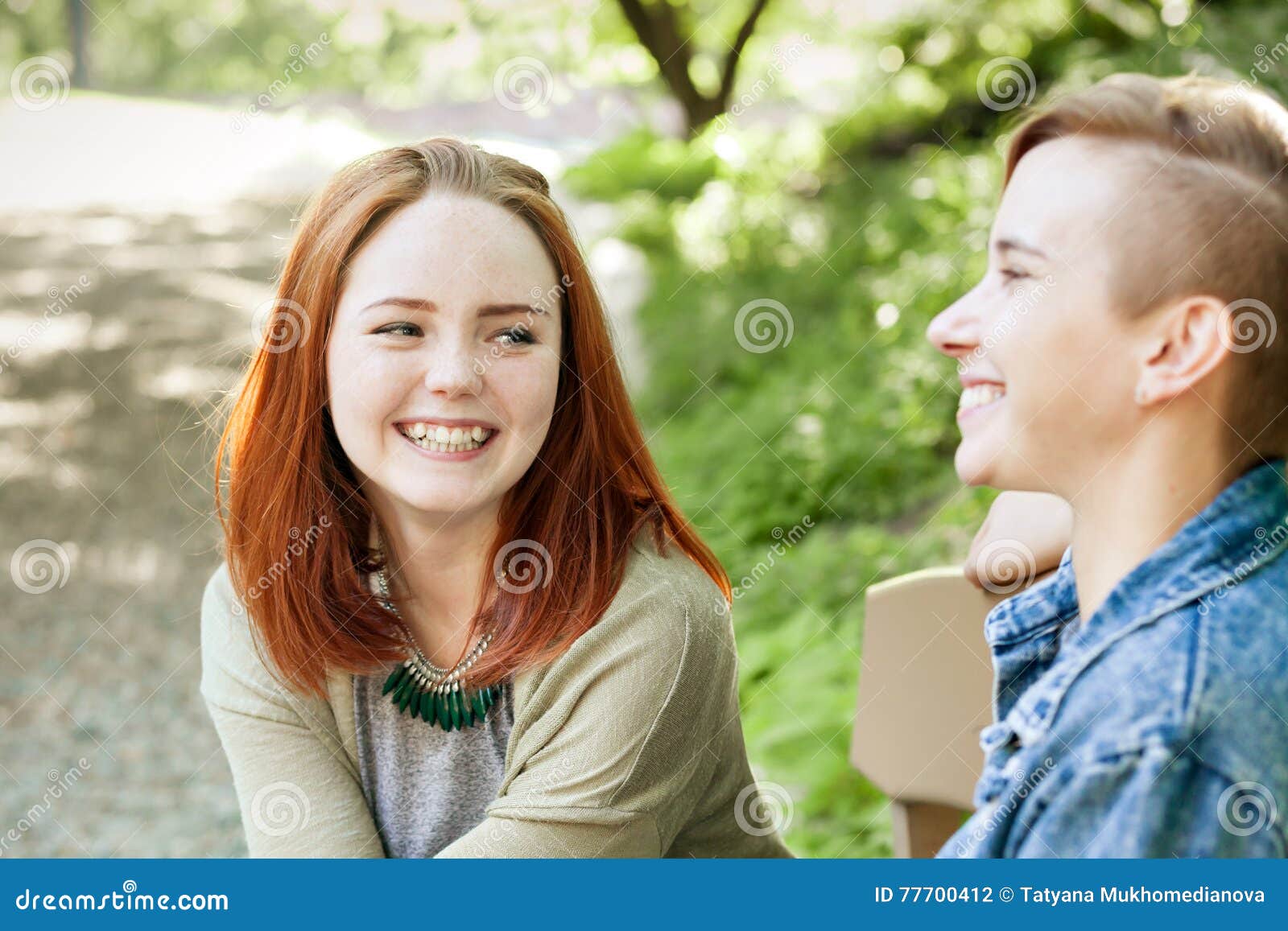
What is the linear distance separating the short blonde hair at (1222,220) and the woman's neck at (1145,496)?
5 cm

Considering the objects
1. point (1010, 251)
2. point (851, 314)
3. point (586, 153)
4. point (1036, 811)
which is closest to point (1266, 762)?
point (1036, 811)

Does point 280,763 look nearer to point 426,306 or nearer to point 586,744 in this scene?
point 586,744

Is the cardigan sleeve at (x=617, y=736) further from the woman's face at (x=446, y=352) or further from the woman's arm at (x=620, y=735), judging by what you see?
the woman's face at (x=446, y=352)

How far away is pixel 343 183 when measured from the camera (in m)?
2.06

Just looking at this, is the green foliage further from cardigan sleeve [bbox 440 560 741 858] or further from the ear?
the ear

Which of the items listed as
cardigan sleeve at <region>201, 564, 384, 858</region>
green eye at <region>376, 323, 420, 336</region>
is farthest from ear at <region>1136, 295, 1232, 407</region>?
cardigan sleeve at <region>201, 564, 384, 858</region>

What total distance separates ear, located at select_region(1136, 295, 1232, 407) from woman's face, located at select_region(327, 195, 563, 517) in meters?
0.93

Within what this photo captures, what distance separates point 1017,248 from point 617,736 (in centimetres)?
93

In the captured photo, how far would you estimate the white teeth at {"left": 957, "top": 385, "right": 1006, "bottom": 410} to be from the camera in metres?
1.57

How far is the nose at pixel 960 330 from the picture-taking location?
62.3 inches

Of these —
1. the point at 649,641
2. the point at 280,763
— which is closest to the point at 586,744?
the point at 649,641

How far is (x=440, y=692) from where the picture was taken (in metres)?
2.14

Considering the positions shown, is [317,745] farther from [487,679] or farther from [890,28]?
[890,28]

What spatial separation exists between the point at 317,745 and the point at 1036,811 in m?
1.27
